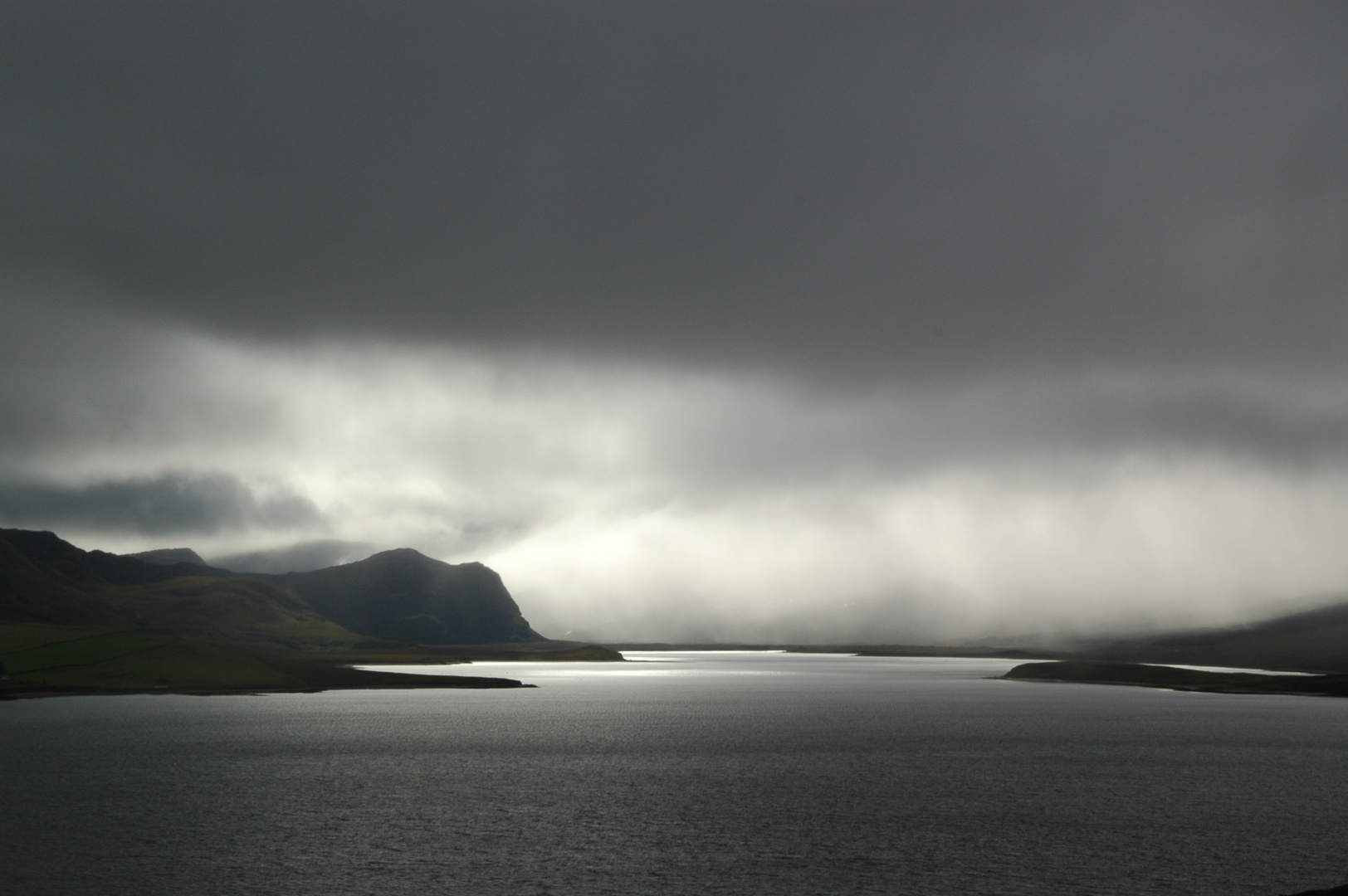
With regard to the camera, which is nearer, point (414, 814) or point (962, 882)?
point (962, 882)

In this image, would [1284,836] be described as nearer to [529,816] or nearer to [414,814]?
[529,816]

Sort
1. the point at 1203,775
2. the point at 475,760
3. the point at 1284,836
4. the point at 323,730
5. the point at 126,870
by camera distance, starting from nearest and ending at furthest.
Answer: the point at 126,870
the point at 1284,836
the point at 1203,775
the point at 475,760
the point at 323,730

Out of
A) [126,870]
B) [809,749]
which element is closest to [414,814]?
[126,870]

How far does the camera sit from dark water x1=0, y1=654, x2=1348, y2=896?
52.7 metres

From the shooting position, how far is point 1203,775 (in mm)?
94000

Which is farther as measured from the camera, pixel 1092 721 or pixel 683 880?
pixel 1092 721

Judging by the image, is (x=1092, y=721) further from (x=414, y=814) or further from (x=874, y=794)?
(x=414, y=814)

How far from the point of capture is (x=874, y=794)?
82.0m

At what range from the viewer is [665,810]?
7444 centimetres

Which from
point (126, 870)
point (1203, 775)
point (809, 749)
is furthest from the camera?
point (809, 749)

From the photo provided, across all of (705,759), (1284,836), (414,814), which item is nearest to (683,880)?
(414,814)

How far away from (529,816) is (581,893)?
2324cm

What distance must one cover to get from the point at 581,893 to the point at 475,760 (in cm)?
5991

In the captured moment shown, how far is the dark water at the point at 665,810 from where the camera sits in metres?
52.7
